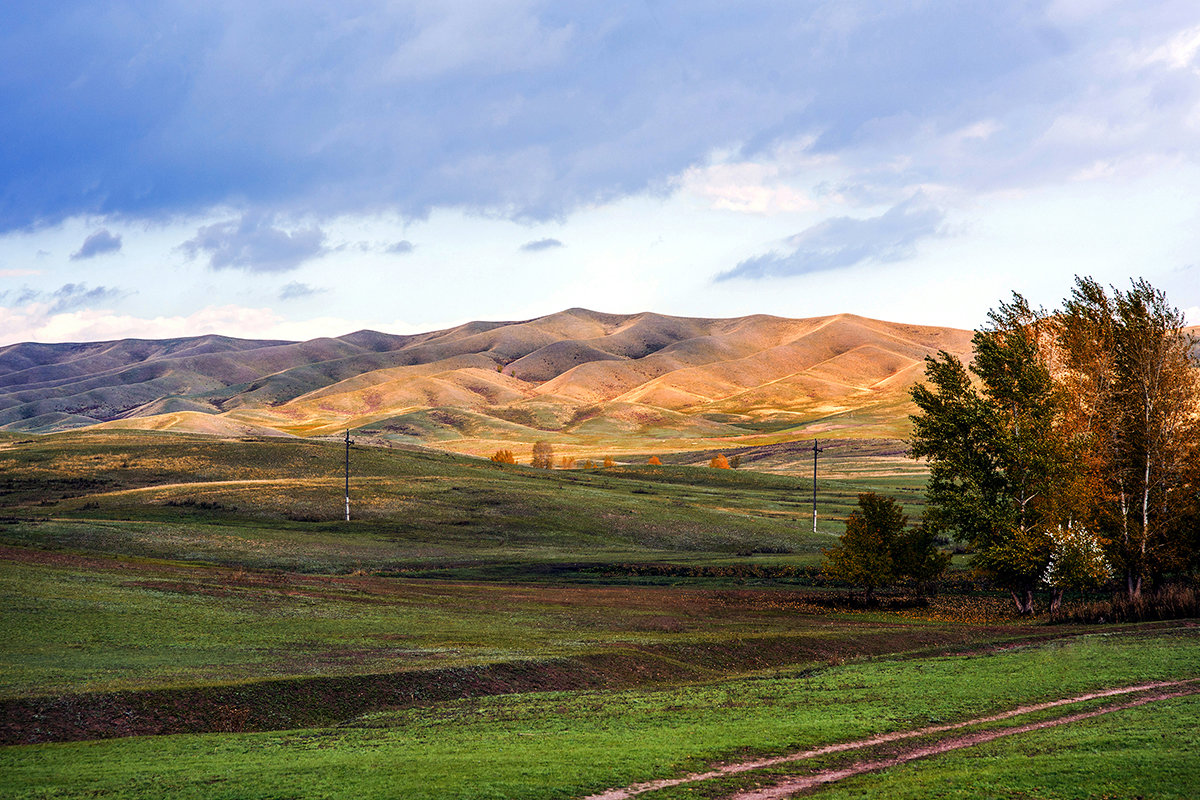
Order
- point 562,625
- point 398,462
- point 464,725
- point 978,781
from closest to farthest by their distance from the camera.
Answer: point 978,781, point 464,725, point 562,625, point 398,462

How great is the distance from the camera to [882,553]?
55.5 metres

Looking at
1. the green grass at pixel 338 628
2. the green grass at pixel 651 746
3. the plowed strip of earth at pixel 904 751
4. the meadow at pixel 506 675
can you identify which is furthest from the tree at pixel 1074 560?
the plowed strip of earth at pixel 904 751

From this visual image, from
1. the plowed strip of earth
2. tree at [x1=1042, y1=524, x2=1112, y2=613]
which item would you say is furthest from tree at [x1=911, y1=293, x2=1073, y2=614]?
the plowed strip of earth

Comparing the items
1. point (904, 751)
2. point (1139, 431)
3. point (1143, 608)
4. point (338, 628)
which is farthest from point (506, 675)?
point (1139, 431)

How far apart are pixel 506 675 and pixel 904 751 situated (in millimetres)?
14098

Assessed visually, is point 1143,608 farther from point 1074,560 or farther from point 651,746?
point 651,746

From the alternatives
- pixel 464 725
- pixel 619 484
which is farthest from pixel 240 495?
pixel 464 725

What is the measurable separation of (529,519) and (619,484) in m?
36.5

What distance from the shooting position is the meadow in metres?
17.8

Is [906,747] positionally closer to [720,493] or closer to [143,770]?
[143,770]

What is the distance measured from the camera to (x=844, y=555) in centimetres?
5581

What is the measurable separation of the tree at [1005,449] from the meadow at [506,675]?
4.04 m

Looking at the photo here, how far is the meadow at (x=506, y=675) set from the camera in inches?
700

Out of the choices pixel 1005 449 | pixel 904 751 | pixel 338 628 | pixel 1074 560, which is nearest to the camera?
pixel 904 751
